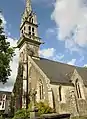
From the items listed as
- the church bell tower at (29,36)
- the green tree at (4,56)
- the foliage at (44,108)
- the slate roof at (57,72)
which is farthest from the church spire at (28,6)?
the foliage at (44,108)

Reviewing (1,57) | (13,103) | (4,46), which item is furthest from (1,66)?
(13,103)

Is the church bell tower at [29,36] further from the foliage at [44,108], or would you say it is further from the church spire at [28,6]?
the foliage at [44,108]

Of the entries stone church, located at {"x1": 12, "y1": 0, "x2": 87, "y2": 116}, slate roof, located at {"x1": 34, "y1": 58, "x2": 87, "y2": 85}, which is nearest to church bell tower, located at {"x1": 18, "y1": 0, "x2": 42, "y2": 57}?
stone church, located at {"x1": 12, "y1": 0, "x2": 87, "y2": 116}

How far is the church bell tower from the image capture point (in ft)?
109

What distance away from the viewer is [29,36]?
34.2 meters

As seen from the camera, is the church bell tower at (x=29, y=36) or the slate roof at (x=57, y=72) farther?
the church bell tower at (x=29, y=36)

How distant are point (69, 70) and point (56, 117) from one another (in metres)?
28.4

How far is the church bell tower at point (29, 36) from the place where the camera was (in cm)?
3312

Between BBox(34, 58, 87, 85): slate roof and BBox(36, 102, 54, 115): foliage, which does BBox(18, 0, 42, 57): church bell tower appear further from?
BBox(36, 102, 54, 115): foliage

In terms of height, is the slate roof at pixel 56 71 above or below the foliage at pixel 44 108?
above

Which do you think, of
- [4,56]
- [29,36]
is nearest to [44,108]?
[4,56]

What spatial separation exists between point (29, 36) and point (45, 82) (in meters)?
13.1

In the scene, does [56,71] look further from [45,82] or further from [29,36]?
[29,36]

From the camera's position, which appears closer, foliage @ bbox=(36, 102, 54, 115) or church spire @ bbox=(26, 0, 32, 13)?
foliage @ bbox=(36, 102, 54, 115)
